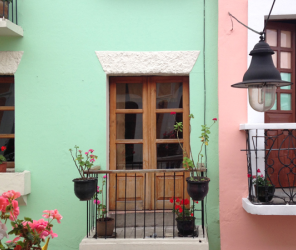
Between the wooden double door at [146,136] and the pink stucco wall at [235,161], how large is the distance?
60cm

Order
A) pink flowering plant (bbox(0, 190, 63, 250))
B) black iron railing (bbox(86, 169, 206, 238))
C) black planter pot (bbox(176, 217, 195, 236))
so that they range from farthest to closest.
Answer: black iron railing (bbox(86, 169, 206, 238))
black planter pot (bbox(176, 217, 195, 236))
pink flowering plant (bbox(0, 190, 63, 250))

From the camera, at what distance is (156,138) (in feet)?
15.0

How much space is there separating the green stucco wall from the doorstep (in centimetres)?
69

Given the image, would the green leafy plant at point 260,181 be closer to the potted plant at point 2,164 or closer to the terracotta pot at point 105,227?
the terracotta pot at point 105,227

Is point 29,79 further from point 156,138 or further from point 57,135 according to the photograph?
point 156,138

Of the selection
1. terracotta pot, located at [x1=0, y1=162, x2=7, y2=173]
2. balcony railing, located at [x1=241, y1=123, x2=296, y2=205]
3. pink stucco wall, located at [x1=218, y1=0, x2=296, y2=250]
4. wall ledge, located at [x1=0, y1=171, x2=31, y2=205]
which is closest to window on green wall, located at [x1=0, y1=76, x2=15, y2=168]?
terracotta pot, located at [x1=0, y1=162, x2=7, y2=173]

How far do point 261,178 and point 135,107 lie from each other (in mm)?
2013

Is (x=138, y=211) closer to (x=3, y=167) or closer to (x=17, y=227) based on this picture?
(x=3, y=167)

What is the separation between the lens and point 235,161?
4.14 m

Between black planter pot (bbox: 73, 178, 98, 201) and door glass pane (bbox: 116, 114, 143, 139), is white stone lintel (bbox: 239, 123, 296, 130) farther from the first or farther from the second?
black planter pot (bbox: 73, 178, 98, 201)

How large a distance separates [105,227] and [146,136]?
4.66 feet

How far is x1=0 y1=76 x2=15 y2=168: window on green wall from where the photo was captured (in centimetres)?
461

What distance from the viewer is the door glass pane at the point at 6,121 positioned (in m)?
4.63

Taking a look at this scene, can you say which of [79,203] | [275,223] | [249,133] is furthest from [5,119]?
[275,223]
